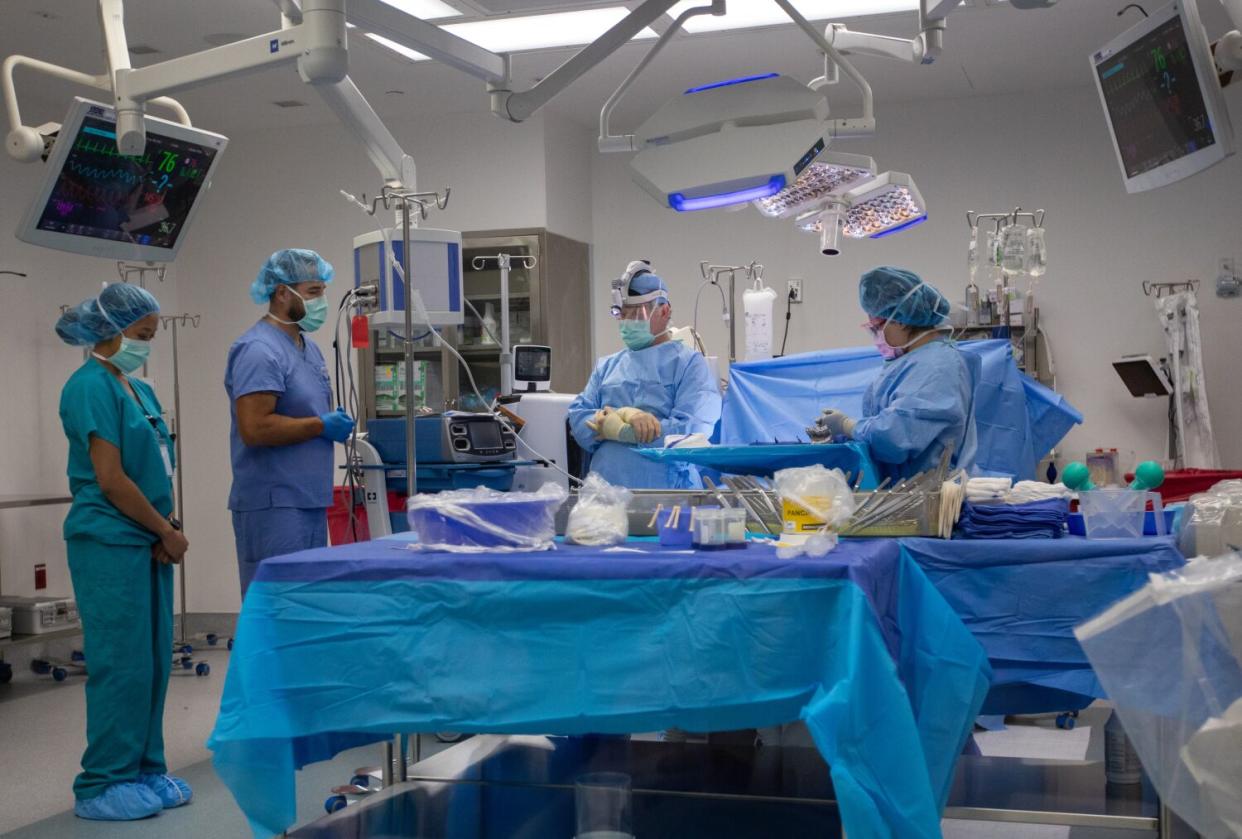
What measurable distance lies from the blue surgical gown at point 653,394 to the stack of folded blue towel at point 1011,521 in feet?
5.61

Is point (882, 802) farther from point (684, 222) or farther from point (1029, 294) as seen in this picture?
point (684, 222)

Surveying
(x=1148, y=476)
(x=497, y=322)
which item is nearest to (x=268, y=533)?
(x=1148, y=476)

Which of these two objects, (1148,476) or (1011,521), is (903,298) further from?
(1011,521)

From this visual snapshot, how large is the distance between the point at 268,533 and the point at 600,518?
1580 mm

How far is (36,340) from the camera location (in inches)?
245

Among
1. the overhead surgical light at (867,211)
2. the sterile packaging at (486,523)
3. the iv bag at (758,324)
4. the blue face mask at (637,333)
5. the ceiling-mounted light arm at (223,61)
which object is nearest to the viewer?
the ceiling-mounted light arm at (223,61)

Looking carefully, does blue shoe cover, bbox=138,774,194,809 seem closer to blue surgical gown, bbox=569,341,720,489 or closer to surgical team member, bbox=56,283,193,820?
surgical team member, bbox=56,283,193,820

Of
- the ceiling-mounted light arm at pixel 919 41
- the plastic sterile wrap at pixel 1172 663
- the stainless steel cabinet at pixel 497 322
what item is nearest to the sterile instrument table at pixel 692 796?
the plastic sterile wrap at pixel 1172 663

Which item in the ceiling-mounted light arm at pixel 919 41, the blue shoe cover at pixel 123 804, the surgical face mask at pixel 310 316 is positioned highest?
the ceiling-mounted light arm at pixel 919 41

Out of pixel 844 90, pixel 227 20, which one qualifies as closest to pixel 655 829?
pixel 227 20

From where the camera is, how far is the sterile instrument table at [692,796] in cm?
257

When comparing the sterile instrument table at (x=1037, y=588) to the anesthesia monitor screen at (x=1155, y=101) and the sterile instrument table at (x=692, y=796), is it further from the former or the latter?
the anesthesia monitor screen at (x=1155, y=101)

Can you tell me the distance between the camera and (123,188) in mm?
3029

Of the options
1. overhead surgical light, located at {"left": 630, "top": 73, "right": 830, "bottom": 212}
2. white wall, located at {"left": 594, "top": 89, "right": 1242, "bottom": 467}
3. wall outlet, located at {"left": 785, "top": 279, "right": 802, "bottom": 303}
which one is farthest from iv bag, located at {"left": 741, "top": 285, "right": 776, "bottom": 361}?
overhead surgical light, located at {"left": 630, "top": 73, "right": 830, "bottom": 212}
